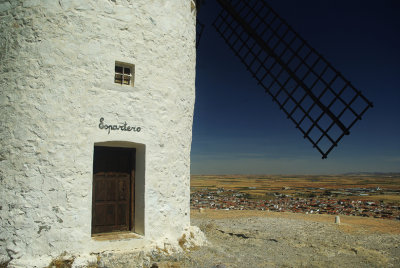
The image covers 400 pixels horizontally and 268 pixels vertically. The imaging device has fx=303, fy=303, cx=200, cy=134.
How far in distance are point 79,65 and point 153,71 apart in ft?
4.75

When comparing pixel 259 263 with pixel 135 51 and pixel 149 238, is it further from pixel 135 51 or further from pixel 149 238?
pixel 135 51

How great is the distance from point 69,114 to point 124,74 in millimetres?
1359

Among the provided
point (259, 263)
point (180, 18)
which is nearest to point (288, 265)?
point (259, 263)

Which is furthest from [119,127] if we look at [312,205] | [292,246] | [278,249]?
[312,205]

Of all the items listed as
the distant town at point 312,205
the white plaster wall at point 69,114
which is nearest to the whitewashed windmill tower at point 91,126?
the white plaster wall at point 69,114

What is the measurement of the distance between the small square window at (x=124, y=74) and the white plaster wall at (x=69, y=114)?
0.51 feet

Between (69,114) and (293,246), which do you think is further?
(293,246)

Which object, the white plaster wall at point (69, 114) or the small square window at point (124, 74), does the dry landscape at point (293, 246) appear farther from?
the small square window at point (124, 74)

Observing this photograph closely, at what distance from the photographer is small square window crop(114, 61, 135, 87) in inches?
237

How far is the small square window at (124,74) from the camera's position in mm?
6027

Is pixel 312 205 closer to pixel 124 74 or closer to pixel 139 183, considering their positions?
pixel 139 183

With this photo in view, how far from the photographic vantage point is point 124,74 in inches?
237

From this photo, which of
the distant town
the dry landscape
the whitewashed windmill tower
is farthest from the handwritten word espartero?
the distant town

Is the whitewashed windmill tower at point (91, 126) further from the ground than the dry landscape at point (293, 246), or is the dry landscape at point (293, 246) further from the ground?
the whitewashed windmill tower at point (91, 126)
